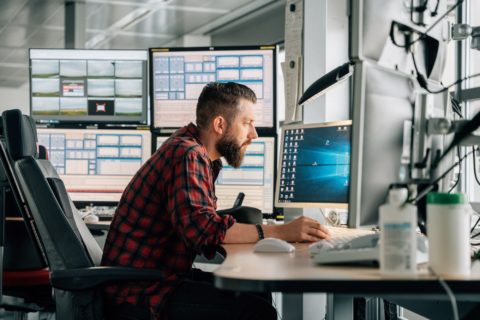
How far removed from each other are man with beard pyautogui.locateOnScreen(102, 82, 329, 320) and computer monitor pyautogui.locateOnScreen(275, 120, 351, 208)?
18.8 inches

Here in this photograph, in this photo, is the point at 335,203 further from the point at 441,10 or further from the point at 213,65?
the point at 213,65

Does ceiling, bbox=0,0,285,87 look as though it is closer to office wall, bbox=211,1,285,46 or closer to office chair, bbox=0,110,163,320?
office wall, bbox=211,1,285,46

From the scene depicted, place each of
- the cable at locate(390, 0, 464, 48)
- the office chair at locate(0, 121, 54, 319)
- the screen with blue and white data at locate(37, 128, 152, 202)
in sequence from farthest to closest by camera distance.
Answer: the screen with blue and white data at locate(37, 128, 152, 202)
the office chair at locate(0, 121, 54, 319)
the cable at locate(390, 0, 464, 48)

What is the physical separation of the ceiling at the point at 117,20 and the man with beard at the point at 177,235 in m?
5.90

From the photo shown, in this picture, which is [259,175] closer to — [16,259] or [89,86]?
[89,86]

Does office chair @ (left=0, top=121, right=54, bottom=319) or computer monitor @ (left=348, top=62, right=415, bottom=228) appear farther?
office chair @ (left=0, top=121, right=54, bottom=319)

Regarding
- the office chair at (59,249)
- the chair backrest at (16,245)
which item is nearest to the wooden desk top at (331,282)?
the office chair at (59,249)

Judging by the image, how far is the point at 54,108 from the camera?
3.29 m

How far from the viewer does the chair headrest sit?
5.55 ft

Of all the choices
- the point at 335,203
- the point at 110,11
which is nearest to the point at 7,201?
the point at 335,203

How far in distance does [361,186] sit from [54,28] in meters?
8.35

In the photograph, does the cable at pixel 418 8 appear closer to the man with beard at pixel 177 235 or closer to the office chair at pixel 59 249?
the man with beard at pixel 177 235

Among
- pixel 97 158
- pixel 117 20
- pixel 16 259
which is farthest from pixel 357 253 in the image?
pixel 117 20

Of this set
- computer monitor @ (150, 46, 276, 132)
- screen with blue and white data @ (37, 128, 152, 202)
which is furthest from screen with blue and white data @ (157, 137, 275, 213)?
screen with blue and white data @ (37, 128, 152, 202)
